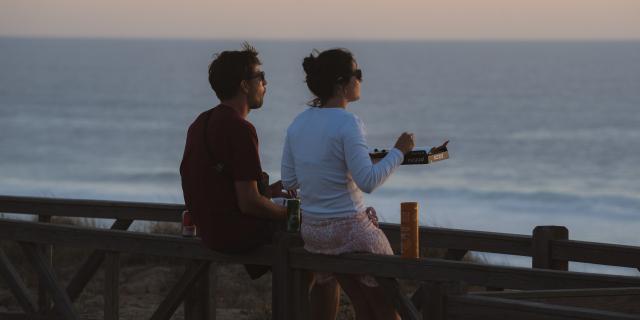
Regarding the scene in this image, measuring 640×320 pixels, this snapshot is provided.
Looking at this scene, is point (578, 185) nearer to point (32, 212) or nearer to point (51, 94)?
point (32, 212)

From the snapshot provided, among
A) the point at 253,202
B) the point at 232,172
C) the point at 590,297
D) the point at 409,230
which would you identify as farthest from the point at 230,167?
the point at 590,297

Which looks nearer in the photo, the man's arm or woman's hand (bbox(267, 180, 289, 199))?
the man's arm

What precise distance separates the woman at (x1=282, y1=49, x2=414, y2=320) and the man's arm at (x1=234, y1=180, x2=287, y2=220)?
209mm

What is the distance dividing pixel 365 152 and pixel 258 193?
648 millimetres

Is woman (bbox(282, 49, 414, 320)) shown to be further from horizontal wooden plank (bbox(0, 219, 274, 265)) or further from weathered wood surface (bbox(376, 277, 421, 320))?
horizontal wooden plank (bbox(0, 219, 274, 265))

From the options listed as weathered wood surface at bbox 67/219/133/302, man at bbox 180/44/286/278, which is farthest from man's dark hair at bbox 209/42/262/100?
weathered wood surface at bbox 67/219/133/302

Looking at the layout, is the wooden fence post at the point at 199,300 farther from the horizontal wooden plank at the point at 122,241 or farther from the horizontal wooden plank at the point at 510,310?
the horizontal wooden plank at the point at 510,310

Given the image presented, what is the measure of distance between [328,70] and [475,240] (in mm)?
1258

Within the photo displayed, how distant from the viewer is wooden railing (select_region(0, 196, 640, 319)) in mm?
4969

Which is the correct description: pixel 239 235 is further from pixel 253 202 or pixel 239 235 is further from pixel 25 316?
pixel 25 316

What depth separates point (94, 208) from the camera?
25.5ft

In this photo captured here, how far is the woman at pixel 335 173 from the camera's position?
5707 millimetres

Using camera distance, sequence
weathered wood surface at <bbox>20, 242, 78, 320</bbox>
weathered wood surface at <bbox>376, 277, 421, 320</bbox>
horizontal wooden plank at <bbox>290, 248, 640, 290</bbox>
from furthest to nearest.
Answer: weathered wood surface at <bbox>20, 242, 78, 320</bbox> < weathered wood surface at <bbox>376, 277, 421, 320</bbox> < horizontal wooden plank at <bbox>290, 248, 640, 290</bbox>

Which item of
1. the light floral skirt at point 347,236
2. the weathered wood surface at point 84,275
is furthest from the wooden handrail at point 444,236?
the light floral skirt at point 347,236
